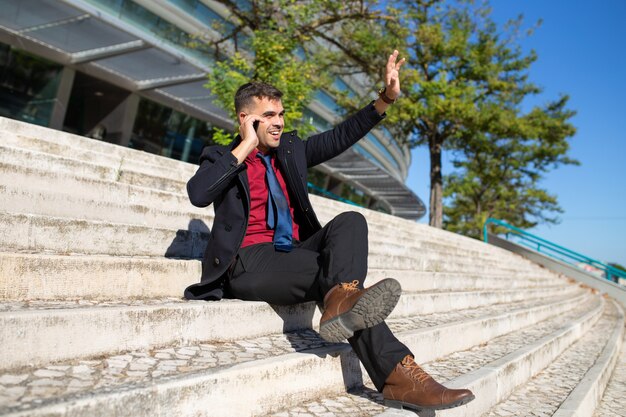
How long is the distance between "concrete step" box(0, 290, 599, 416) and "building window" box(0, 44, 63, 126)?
1543 cm

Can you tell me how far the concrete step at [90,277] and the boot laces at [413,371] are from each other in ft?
4.87

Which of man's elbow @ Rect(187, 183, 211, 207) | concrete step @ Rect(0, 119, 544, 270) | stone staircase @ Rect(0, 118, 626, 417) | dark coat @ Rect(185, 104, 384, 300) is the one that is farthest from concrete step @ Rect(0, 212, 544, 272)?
concrete step @ Rect(0, 119, 544, 270)

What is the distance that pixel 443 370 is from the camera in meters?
3.29

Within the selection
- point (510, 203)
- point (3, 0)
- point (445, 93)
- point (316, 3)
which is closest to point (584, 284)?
point (445, 93)

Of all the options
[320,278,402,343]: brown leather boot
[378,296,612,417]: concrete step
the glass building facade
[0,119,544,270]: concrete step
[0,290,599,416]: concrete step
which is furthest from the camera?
the glass building facade

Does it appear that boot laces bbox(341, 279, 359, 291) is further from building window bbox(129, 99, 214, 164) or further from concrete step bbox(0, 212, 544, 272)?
building window bbox(129, 99, 214, 164)

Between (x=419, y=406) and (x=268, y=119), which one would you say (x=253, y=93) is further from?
(x=419, y=406)

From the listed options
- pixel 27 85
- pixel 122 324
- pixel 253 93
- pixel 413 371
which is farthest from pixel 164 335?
pixel 27 85

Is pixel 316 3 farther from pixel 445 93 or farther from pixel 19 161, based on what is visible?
pixel 19 161

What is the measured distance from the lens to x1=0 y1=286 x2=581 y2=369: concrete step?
1.84m

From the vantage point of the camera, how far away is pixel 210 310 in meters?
2.54

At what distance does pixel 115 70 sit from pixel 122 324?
15.8m

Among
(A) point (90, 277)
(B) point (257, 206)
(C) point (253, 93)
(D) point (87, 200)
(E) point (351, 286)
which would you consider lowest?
(A) point (90, 277)

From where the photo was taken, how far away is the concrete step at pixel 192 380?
5.15 ft
